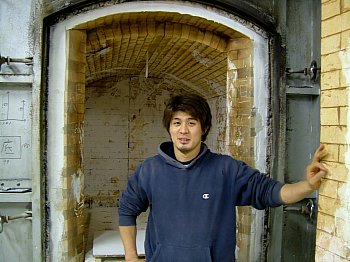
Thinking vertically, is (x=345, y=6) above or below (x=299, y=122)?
above

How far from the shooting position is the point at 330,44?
5.42ft

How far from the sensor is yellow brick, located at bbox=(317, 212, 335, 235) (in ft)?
5.23

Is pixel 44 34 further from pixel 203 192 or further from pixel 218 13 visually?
pixel 203 192

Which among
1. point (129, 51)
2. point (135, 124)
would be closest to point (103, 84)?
point (135, 124)

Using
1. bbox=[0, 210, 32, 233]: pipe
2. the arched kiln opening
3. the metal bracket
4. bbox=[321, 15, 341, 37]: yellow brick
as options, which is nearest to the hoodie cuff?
the arched kiln opening

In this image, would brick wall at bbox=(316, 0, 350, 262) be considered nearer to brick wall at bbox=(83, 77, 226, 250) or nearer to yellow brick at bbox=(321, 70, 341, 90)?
yellow brick at bbox=(321, 70, 341, 90)

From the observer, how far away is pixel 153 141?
19.7 feet

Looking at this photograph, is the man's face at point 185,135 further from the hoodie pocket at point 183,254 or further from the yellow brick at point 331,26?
the yellow brick at point 331,26

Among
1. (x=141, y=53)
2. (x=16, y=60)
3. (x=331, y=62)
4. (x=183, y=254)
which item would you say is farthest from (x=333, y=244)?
(x=141, y=53)

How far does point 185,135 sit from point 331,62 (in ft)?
2.43

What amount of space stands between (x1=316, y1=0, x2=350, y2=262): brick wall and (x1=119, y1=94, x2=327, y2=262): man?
0.64 feet

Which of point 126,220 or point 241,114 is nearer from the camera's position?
point 126,220

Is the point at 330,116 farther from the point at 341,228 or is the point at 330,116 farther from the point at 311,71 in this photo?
the point at 311,71

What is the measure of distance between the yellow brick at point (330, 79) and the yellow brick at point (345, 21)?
0.18 metres
